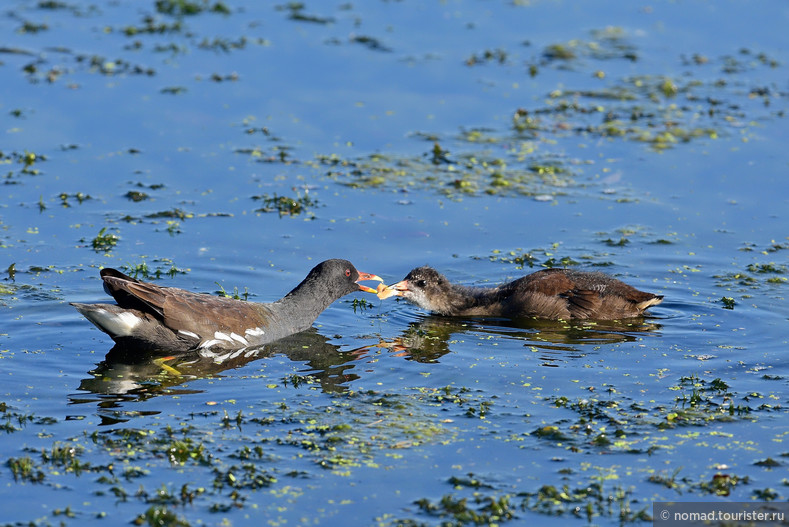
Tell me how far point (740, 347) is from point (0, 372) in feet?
19.3

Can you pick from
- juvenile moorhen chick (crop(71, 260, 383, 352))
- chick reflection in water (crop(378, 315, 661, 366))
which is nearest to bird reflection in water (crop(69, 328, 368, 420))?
juvenile moorhen chick (crop(71, 260, 383, 352))

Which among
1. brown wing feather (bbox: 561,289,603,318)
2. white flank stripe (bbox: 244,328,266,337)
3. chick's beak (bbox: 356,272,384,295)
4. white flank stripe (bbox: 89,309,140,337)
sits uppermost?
chick's beak (bbox: 356,272,384,295)

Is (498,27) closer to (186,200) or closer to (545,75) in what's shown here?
(545,75)

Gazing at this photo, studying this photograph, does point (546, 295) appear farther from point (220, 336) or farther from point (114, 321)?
point (114, 321)

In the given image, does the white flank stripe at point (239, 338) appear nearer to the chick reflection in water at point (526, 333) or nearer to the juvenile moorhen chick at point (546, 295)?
the chick reflection in water at point (526, 333)

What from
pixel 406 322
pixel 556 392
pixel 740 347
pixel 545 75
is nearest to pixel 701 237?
pixel 740 347

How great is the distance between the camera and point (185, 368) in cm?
869

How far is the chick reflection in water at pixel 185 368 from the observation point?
8.08 metres

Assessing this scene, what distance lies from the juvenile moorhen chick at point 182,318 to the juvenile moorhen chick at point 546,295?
47.7 inches

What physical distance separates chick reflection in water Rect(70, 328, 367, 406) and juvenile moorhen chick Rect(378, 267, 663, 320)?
113 centimetres

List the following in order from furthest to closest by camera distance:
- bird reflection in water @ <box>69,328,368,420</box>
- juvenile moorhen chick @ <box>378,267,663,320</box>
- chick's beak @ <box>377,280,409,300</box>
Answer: chick's beak @ <box>377,280,409,300</box> < juvenile moorhen chick @ <box>378,267,663,320</box> < bird reflection in water @ <box>69,328,368,420</box>

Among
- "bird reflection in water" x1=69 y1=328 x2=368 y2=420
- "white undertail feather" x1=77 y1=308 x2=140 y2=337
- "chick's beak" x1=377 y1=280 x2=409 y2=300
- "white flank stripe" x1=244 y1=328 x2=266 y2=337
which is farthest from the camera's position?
"chick's beak" x1=377 y1=280 x2=409 y2=300

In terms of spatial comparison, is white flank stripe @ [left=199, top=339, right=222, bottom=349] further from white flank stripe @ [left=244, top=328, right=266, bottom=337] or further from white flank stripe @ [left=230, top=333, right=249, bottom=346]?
white flank stripe @ [left=244, top=328, right=266, bottom=337]

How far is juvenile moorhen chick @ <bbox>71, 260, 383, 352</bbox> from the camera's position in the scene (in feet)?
28.7
